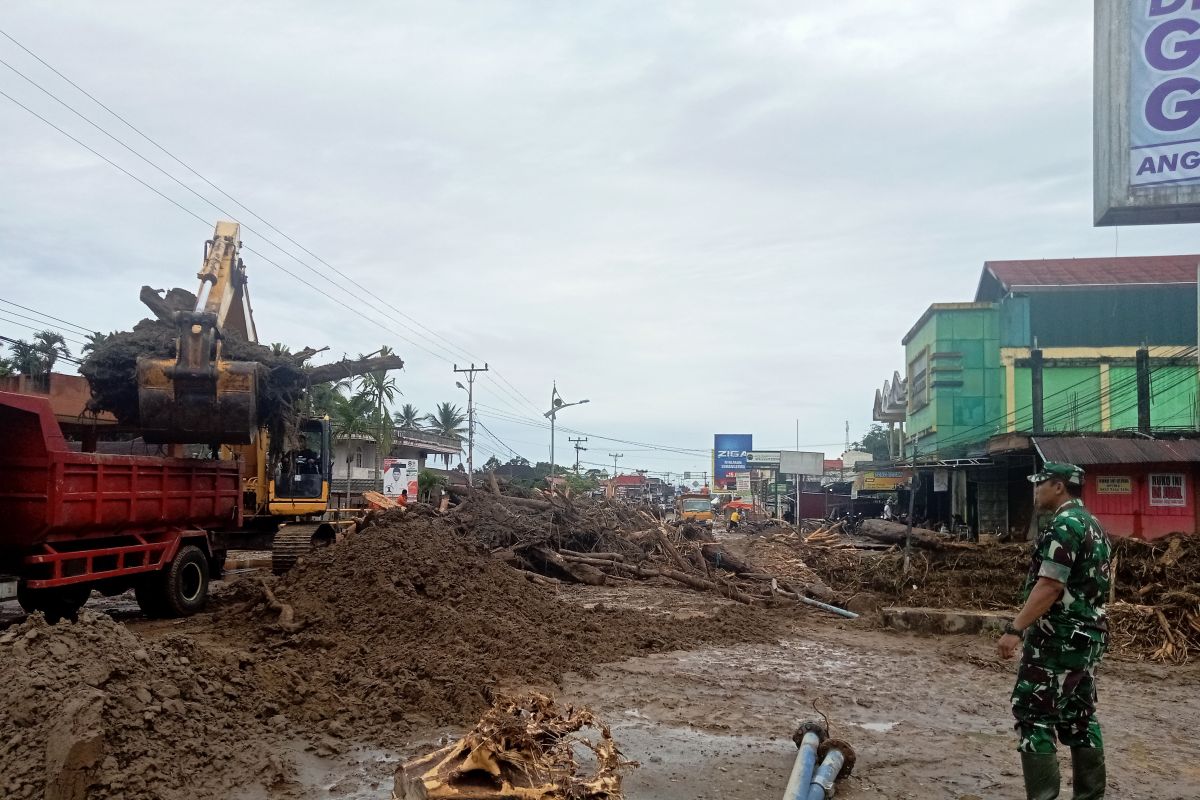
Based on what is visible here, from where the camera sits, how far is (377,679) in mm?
7598

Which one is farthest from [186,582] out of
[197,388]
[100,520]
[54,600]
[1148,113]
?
[1148,113]

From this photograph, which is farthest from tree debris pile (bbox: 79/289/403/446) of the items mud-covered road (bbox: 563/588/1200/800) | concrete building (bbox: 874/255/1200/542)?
concrete building (bbox: 874/255/1200/542)

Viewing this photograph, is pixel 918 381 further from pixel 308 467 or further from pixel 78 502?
pixel 78 502

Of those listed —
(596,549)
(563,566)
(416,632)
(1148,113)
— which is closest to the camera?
(416,632)

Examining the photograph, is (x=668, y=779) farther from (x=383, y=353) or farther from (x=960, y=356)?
(x=960, y=356)

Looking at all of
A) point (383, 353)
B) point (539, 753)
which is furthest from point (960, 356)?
point (539, 753)

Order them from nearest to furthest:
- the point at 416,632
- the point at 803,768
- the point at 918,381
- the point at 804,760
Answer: the point at 803,768
the point at 804,760
the point at 416,632
the point at 918,381

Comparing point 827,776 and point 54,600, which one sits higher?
point 54,600

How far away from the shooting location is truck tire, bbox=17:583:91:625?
31.5 feet

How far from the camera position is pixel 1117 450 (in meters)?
16.4

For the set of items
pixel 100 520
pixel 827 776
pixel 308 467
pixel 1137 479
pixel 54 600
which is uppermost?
pixel 308 467

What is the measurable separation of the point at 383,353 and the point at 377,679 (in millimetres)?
7264

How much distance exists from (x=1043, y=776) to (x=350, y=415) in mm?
41503

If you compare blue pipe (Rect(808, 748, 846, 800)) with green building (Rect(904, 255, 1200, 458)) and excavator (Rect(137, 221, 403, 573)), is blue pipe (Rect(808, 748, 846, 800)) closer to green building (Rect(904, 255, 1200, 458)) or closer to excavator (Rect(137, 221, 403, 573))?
excavator (Rect(137, 221, 403, 573))
